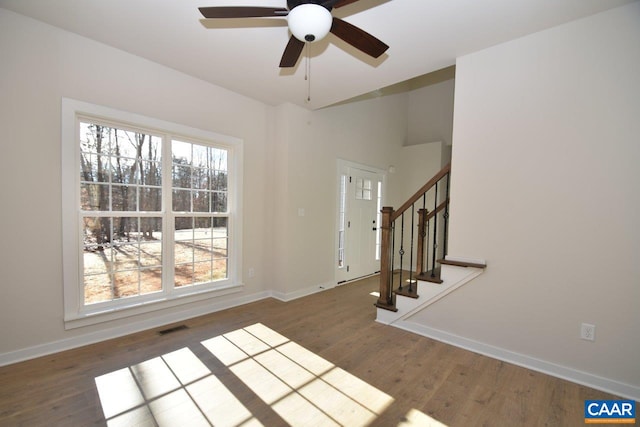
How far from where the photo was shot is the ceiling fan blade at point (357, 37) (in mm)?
1713

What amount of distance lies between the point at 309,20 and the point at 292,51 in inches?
18.5

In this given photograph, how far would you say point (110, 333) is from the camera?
2.65 metres

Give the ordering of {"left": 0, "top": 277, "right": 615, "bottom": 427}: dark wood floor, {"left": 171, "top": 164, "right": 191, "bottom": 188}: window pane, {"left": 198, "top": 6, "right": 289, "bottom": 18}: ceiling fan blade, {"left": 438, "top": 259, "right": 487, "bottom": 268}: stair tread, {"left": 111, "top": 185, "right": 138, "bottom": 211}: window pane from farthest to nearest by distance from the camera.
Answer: {"left": 171, "top": 164, "right": 191, "bottom": 188}: window pane → {"left": 111, "top": 185, "right": 138, "bottom": 211}: window pane → {"left": 438, "top": 259, "right": 487, "bottom": 268}: stair tread → {"left": 0, "top": 277, "right": 615, "bottom": 427}: dark wood floor → {"left": 198, "top": 6, "right": 289, "bottom": 18}: ceiling fan blade

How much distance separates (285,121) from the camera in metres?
3.83

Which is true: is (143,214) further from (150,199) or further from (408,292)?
(408,292)

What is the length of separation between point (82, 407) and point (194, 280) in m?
1.61

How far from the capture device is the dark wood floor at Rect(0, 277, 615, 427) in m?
1.73

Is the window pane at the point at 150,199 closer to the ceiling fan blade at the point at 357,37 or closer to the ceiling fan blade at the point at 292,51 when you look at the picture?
the ceiling fan blade at the point at 292,51

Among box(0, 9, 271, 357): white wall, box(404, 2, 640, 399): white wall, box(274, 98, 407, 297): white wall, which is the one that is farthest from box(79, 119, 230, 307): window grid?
box(404, 2, 640, 399): white wall

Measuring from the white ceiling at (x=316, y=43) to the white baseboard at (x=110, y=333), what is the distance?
2.70 meters

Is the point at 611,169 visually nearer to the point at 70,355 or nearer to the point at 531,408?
the point at 531,408

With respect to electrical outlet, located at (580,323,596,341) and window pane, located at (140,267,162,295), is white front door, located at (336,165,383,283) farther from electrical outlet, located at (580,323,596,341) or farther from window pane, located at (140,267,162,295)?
electrical outlet, located at (580,323,596,341)

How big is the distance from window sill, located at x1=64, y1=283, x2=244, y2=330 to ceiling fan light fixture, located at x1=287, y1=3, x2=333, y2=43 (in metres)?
2.91

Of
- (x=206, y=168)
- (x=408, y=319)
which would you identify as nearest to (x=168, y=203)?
(x=206, y=168)
